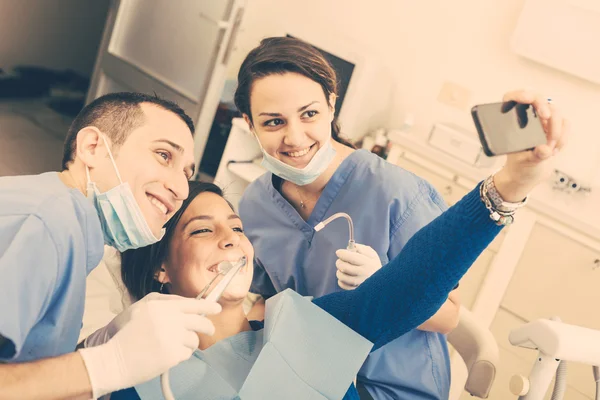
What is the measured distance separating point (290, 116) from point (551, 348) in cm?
84

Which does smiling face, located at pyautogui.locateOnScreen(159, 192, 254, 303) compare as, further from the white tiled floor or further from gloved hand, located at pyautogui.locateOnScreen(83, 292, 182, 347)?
the white tiled floor

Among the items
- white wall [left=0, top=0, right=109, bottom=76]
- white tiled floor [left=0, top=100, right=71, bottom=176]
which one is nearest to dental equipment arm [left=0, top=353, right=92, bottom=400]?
white tiled floor [left=0, top=100, right=71, bottom=176]

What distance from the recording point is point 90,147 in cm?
106

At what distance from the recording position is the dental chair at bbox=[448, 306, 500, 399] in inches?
52.8

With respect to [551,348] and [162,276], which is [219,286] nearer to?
[162,276]

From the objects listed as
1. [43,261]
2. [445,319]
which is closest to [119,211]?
[43,261]

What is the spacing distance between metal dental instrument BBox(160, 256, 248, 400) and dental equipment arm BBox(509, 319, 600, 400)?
1.93 feet

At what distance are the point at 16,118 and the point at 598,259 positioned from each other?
3.95m

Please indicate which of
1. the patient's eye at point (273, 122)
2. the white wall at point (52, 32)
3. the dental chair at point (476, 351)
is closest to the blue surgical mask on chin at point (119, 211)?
the patient's eye at point (273, 122)

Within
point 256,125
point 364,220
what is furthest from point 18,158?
point 364,220

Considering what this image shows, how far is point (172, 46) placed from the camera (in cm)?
307

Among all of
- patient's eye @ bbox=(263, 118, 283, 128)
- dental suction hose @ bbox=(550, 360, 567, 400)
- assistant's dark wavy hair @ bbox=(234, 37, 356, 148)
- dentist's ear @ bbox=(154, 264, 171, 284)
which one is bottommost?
dentist's ear @ bbox=(154, 264, 171, 284)

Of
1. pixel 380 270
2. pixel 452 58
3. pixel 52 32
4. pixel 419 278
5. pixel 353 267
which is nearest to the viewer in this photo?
pixel 419 278

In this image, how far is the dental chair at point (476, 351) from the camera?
1.34 metres
